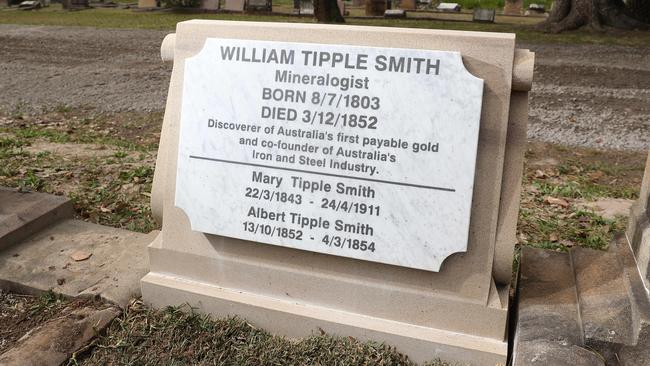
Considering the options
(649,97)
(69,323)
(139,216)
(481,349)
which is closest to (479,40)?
(481,349)

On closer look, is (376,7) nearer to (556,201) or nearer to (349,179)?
(556,201)

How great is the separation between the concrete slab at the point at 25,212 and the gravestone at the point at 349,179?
116cm

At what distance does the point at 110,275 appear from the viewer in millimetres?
3363

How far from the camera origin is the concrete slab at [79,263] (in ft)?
10.6

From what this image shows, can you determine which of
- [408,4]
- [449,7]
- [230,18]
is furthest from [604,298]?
[449,7]

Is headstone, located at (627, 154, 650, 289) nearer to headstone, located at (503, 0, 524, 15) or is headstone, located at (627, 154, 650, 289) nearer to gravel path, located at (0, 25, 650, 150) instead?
gravel path, located at (0, 25, 650, 150)

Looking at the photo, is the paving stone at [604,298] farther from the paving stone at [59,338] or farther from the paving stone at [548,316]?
the paving stone at [59,338]

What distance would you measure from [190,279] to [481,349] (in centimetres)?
139

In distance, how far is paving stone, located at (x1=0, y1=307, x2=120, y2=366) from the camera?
8.91 ft

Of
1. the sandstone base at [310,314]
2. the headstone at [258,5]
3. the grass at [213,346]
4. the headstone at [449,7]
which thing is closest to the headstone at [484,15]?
the headstone at [449,7]

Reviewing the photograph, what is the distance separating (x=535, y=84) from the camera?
882 cm

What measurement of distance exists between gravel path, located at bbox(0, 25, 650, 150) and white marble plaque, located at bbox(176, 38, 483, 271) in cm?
431

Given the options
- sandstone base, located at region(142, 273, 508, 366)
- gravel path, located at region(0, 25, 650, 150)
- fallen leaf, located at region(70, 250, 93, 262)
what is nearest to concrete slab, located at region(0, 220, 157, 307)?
fallen leaf, located at region(70, 250, 93, 262)

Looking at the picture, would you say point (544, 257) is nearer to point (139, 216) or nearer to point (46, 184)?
point (139, 216)
